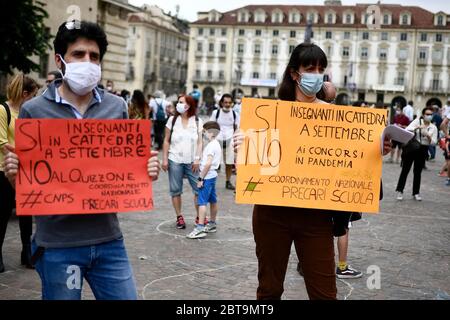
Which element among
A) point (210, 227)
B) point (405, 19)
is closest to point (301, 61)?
point (210, 227)

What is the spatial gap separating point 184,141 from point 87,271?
5.65m

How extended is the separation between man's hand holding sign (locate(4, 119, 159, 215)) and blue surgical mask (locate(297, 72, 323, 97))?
1.13 m

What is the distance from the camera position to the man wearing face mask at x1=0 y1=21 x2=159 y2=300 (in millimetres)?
3170

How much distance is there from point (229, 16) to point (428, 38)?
33.3 meters

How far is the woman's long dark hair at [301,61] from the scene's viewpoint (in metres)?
3.95

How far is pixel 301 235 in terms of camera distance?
12.3 ft

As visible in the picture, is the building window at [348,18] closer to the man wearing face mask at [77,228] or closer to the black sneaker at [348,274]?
the black sneaker at [348,274]

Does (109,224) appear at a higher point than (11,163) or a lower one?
lower

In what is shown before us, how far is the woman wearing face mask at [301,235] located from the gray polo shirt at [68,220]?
992mm

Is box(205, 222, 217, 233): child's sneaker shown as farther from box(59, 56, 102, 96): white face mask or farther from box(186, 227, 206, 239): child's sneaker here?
box(59, 56, 102, 96): white face mask

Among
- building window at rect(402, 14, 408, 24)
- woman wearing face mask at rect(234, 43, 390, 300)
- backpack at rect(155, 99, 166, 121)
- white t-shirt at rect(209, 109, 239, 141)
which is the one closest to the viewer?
woman wearing face mask at rect(234, 43, 390, 300)

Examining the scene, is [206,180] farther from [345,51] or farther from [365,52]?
[365,52]

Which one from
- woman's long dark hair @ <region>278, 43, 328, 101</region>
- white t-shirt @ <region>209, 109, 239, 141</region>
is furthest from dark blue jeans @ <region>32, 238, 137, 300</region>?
white t-shirt @ <region>209, 109, 239, 141</region>

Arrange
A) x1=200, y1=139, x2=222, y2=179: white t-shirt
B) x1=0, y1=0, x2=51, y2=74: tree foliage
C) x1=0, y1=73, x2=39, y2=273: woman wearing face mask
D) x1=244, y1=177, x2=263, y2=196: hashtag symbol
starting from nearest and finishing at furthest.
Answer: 1. x1=244, y1=177, x2=263, y2=196: hashtag symbol
2. x1=0, y1=73, x2=39, y2=273: woman wearing face mask
3. x1=200, y1=139, x2=222, y2=179: white t-shirt
4. x1=0, y1=0, x2=51, y2=74: tree foliage
